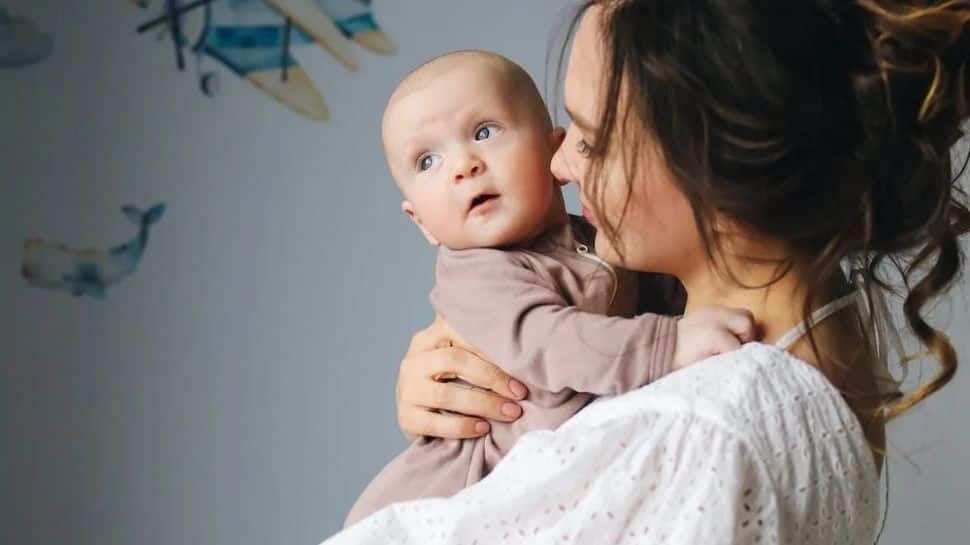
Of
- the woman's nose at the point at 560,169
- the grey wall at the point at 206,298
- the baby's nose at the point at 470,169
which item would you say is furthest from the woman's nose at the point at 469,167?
the grey wall at the point at 206,298

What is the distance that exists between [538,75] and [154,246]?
74 cm

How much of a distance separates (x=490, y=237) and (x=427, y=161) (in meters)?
0.10

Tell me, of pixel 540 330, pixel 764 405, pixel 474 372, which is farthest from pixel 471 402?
pixel 764 405

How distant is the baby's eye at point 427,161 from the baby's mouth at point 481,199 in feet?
0.18

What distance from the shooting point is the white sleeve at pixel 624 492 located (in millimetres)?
844

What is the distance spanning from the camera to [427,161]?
1.18 metres

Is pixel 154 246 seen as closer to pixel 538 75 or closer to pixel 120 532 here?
pixel 120 532

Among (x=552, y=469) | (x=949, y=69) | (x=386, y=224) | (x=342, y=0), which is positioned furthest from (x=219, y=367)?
(x=949, y=69)

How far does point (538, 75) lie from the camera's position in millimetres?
2232

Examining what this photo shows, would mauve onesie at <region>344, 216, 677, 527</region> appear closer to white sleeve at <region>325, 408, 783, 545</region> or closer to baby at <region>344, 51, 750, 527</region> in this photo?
baby at <region>344, 51, 750, 527</region>

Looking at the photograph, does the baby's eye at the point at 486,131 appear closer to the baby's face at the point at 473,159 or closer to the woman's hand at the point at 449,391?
the baby's face at the point at 473,159

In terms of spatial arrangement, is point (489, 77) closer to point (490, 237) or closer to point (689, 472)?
point (490, 237)

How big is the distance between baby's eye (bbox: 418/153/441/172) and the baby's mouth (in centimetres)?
Result: 6

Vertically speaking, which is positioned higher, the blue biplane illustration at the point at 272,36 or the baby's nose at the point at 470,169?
the blue biplane illustration at the point at 272,36
